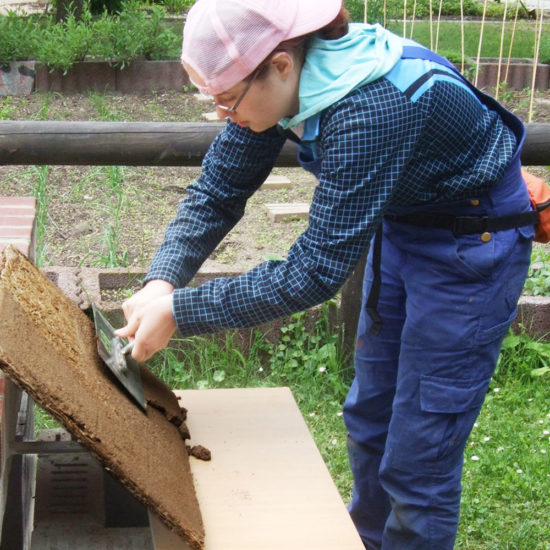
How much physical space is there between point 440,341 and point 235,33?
0.92m

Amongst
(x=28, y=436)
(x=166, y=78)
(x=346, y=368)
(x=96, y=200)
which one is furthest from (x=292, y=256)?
(x=166, y=78)

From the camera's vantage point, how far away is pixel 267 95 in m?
1.82

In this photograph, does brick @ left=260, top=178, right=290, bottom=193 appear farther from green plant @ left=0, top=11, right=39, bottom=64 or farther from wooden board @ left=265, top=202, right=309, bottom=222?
green plant @ left=0, top=11, right=39, bottom=64

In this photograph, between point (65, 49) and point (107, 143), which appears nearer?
point (107, 143)

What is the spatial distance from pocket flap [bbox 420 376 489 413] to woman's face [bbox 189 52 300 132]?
2.52 ft

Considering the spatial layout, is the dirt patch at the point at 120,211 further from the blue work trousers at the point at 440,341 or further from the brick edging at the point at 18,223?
the blue work trousers at the point at 440,341

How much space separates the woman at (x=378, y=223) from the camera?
1769 mm

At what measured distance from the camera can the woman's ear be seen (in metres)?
1.76

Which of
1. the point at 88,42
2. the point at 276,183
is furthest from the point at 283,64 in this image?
the point at 88,42

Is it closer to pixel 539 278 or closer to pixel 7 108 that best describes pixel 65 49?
pixel 7 108

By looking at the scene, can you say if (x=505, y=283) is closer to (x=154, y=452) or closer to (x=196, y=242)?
(x=196, y=242)

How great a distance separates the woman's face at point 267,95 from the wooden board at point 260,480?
0.78 metres

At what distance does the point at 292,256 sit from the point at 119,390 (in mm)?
468

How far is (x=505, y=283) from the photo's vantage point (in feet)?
7.04
